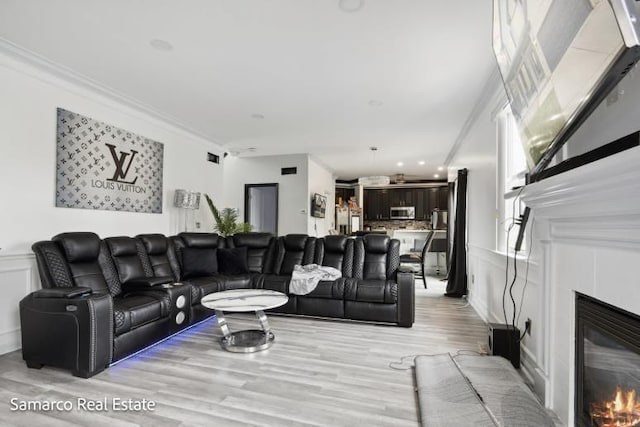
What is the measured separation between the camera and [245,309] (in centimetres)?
279

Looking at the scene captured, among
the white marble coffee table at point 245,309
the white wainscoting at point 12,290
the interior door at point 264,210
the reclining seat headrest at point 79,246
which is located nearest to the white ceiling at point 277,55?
the reclining seat headrest at point 79,246

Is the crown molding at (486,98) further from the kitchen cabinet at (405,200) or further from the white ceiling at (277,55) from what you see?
the kitchen cabinet at (405,200)

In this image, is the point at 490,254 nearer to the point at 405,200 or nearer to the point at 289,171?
the point at 289,171

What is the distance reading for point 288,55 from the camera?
9.91ft

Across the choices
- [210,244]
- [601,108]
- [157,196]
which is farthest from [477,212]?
[157,196]

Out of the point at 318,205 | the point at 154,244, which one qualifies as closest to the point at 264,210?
the point at 318,205

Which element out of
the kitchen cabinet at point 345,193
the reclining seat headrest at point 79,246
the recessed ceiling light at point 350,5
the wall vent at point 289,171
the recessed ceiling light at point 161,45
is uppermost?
the recessed ceiling light at point 350,5

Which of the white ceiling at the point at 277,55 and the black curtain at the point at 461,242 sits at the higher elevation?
the white ceiling at the point at 277,55

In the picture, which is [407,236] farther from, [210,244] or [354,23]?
[354,23]

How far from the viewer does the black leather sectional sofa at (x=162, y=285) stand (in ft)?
8.01

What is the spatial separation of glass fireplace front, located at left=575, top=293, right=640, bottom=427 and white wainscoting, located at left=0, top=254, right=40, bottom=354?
4291 mm

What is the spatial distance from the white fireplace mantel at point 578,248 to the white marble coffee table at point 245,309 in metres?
2.07

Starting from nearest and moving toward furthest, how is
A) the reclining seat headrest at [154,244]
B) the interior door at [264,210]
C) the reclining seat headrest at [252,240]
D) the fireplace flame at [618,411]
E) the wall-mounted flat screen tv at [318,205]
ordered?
the fireplace flame at [618,411]
the reclining seat headrest at [154,244]
the reclining seat headrest at [252,240]
the wall-mounted flat screen tv at [318,205]
the interior door at [264,210]

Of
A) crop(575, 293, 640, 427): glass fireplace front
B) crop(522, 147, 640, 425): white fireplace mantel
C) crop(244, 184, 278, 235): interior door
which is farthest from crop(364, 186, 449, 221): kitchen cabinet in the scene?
crop(575, 293, 640, 427): glass fireplace front
